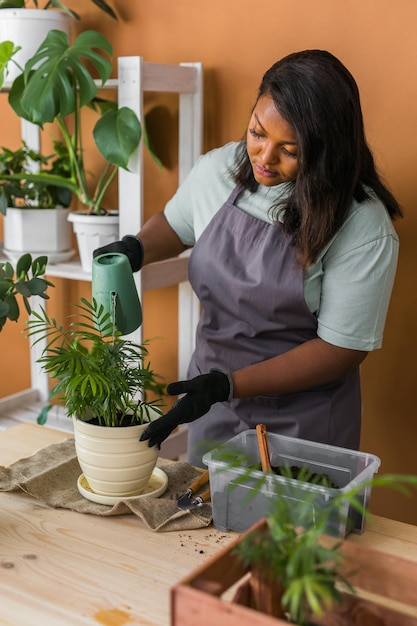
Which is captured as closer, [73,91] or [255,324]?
[255,324]

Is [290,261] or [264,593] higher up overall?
[290,261]

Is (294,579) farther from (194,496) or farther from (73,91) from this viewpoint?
(73,91)

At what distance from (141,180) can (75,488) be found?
104 cm

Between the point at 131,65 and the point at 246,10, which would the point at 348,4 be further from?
the point at 131,65

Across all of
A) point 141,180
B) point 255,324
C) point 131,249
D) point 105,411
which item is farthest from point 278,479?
point 141,180

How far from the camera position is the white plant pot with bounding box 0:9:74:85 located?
2357 mm

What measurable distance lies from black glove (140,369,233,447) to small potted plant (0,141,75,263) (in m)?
1.04

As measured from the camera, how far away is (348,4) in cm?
215

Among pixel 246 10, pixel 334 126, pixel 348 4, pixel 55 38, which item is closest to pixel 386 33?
pixel 348 4

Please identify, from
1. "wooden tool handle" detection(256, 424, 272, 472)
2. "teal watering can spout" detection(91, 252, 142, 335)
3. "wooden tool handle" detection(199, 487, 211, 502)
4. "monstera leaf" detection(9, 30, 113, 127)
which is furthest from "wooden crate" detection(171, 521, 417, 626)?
"monstera leaf" detection(9, 30, 113, 127)

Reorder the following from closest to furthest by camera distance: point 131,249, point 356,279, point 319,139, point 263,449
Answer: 1. point 263,449
2. point 319,139
3. point 356,279
4. point 131,249

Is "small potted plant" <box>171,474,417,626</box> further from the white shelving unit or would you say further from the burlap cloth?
the white shelving unit

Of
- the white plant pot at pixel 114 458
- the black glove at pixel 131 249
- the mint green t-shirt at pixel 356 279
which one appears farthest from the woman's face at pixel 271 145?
the white plant pot at pixel 114 458

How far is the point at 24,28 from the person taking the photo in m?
2.36
